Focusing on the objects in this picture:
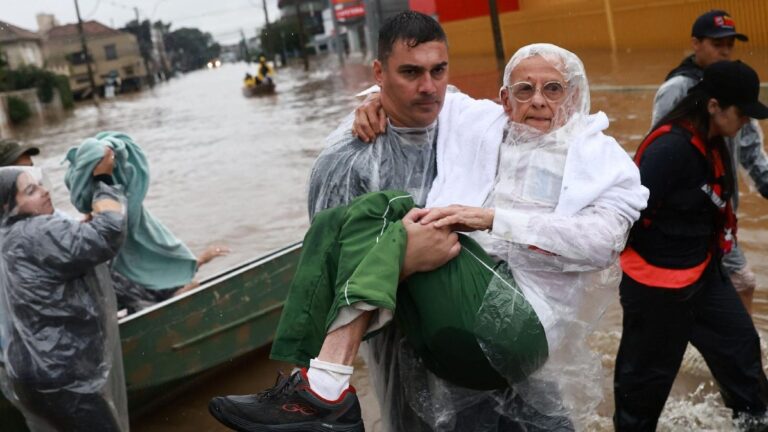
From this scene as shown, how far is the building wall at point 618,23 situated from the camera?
1441cm

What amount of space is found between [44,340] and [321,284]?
2.16 metres

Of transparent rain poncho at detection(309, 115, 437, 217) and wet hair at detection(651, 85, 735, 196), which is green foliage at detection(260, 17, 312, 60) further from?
transparent rain poncho at detection(309, 115, 437, 217)

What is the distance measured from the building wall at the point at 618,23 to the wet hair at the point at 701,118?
11.7 meters

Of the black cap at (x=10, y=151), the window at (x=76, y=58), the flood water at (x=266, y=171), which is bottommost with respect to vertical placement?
the flood water at (x=266, y=171)

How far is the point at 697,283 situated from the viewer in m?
3.45

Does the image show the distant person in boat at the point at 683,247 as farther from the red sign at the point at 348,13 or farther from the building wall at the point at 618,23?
the red sign at the point at 348,13

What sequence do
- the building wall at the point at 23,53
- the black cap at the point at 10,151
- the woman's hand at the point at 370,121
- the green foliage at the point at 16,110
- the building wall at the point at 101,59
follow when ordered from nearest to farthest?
1. the woman's hand at the point at 370,121
2. the black cap at the point at 10,151
3. the green foliage at the point at 16,110
4. the building wall at the point at 23,53
5. the building wall at the point at 101,59

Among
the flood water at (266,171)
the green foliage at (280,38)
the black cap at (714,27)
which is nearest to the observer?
the black cap at (714,27)

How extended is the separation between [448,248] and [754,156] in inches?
97.1

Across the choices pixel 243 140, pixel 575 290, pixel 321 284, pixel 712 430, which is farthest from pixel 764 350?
pixel 243 140

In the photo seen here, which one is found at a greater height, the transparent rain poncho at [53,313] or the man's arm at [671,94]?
the man's arm at [671,94]

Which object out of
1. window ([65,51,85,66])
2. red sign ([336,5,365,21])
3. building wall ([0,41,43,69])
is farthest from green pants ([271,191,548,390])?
window ([65,51,85,66])

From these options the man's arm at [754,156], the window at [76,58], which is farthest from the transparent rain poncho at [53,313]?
the window at [76,58]

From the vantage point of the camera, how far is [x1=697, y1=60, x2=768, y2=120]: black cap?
3342 mm
